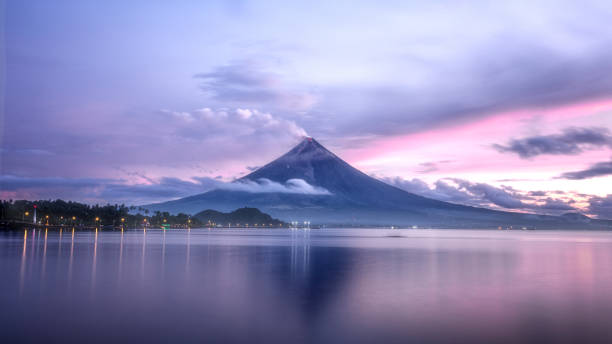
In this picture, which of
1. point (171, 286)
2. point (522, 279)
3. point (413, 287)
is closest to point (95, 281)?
point (171, 286)

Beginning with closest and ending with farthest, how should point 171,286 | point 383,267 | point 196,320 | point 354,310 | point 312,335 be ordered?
point 312,335, point 196,320, point 354,310, point 171,286, point 383,267

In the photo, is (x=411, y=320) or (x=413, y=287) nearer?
(x=411, y=320)

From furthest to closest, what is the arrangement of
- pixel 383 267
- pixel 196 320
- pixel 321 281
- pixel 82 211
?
1. pixel 82 211
2. pixel 383 267
3. pixel 321 281
4. pixel 196 320

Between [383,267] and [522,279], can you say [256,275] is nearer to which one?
[383,267]

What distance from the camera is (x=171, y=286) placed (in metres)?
21.5

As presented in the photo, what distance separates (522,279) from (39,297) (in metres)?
23.0

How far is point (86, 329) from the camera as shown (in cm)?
1262

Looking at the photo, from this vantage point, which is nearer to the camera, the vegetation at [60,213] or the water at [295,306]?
the water at [295,306]

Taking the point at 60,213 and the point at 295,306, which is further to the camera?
the point at 60,213

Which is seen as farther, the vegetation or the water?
the vegetation

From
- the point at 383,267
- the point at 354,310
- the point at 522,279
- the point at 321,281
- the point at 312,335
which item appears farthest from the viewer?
the point at 383,267

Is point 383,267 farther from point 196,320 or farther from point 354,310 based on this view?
point 196,320

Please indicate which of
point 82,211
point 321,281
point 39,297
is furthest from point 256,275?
point 82,211

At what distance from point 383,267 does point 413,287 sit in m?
10.0
